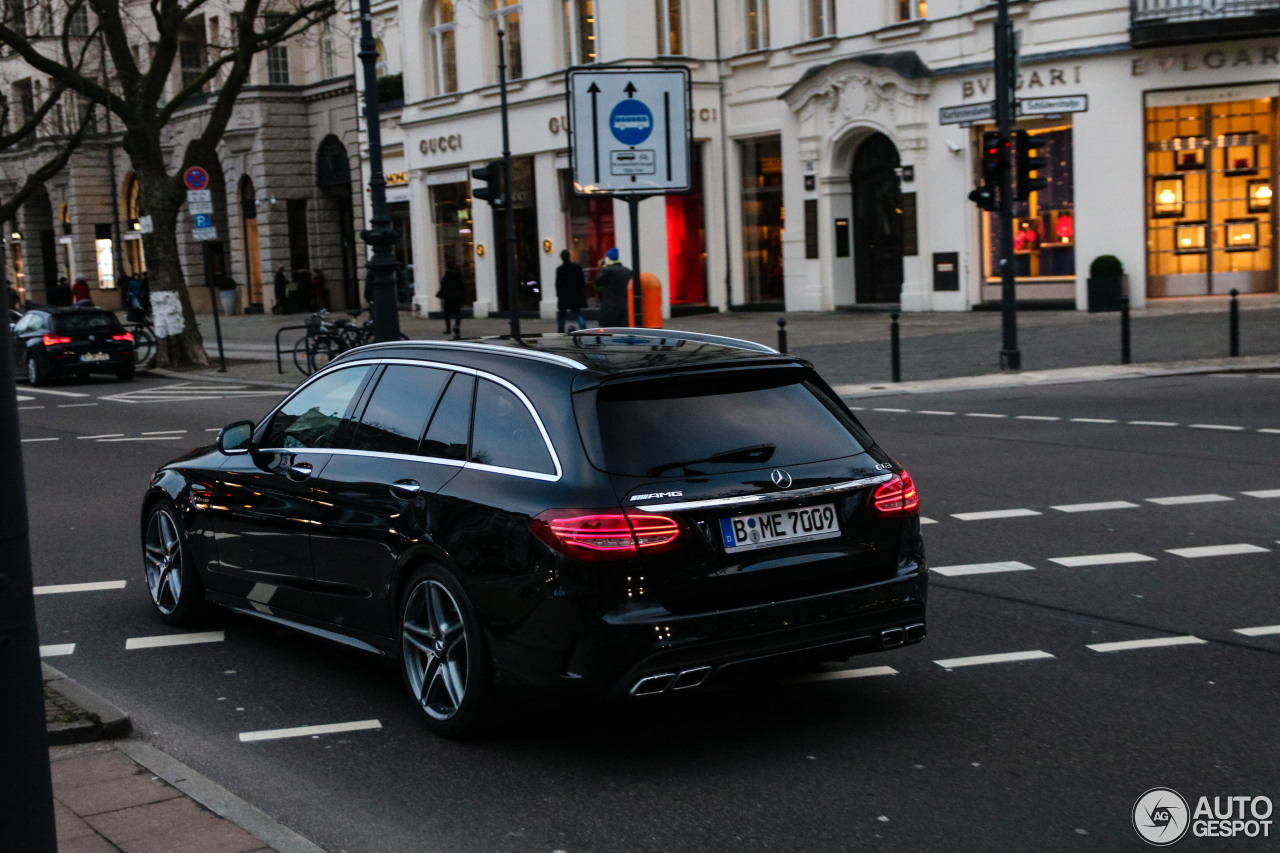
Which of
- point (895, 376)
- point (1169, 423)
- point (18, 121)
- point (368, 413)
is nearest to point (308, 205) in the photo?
point (18, 121)

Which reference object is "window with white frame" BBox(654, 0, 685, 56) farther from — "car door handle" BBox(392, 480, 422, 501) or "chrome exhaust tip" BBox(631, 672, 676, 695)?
"chrome exhaust tip" BBox(631, 672, 676, 695)

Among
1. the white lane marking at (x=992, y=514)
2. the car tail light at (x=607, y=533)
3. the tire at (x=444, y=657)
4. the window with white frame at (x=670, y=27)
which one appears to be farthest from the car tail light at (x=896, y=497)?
the window with white frame at (x=670, y=27)

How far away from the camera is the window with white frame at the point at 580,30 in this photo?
35.7 metres

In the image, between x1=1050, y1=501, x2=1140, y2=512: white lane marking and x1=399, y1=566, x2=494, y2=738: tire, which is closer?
x1=399, y1=566, x2=494, y2=738: tire

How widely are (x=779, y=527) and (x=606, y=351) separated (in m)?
1.03

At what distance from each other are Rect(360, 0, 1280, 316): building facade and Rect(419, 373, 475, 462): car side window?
18.7 m

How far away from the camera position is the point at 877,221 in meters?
33.0

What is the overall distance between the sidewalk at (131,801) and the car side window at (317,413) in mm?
1406

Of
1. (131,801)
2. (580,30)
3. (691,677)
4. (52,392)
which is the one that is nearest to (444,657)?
(691,677)

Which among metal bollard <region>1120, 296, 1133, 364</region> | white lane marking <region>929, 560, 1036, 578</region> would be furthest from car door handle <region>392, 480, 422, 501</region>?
metal bollard <region>1120, 296, 1133, 364</region>

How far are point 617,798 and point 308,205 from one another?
149 ft

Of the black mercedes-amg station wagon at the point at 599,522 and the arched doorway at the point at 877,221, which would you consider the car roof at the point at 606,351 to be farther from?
the arched doorway at the point at 877,221

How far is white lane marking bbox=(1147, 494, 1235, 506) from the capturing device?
10141 mm

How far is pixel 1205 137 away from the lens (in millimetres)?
28297
